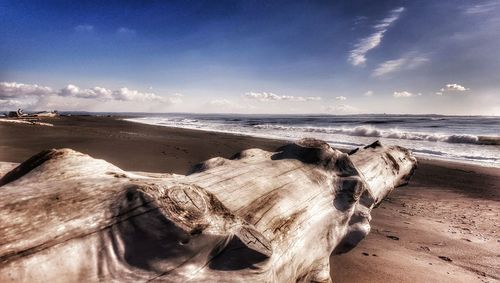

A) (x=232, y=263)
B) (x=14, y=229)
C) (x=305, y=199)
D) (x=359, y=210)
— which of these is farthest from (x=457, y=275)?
(x=14, y=229)

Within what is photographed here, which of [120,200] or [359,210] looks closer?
[120,200]

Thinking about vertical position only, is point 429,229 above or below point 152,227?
below

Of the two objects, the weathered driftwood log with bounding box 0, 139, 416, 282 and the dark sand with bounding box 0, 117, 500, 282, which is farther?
the dark sand with bounding box 0, 117, 500, 282

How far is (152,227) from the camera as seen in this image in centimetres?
156

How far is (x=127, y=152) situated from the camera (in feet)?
29.2

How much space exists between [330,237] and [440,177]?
6.08 metres

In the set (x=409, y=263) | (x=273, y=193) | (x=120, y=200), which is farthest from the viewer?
(x=409, y=263)

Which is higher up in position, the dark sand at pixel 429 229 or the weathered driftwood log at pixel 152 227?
the weathered driftwood log at pixel 152 227

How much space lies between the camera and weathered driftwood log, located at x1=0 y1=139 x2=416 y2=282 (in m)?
1.42

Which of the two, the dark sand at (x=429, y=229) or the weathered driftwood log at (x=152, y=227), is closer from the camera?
the weathered driftwood log at (x=152, y=227)

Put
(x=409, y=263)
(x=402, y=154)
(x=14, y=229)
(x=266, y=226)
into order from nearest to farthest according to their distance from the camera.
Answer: (x=14, y=229) < (x=266, y=226) < (x=409, y=263) < (x=402, y=154)

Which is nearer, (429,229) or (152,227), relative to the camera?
(152,227)

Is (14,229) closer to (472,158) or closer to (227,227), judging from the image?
(227,227)

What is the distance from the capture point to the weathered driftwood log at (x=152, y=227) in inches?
55.7
